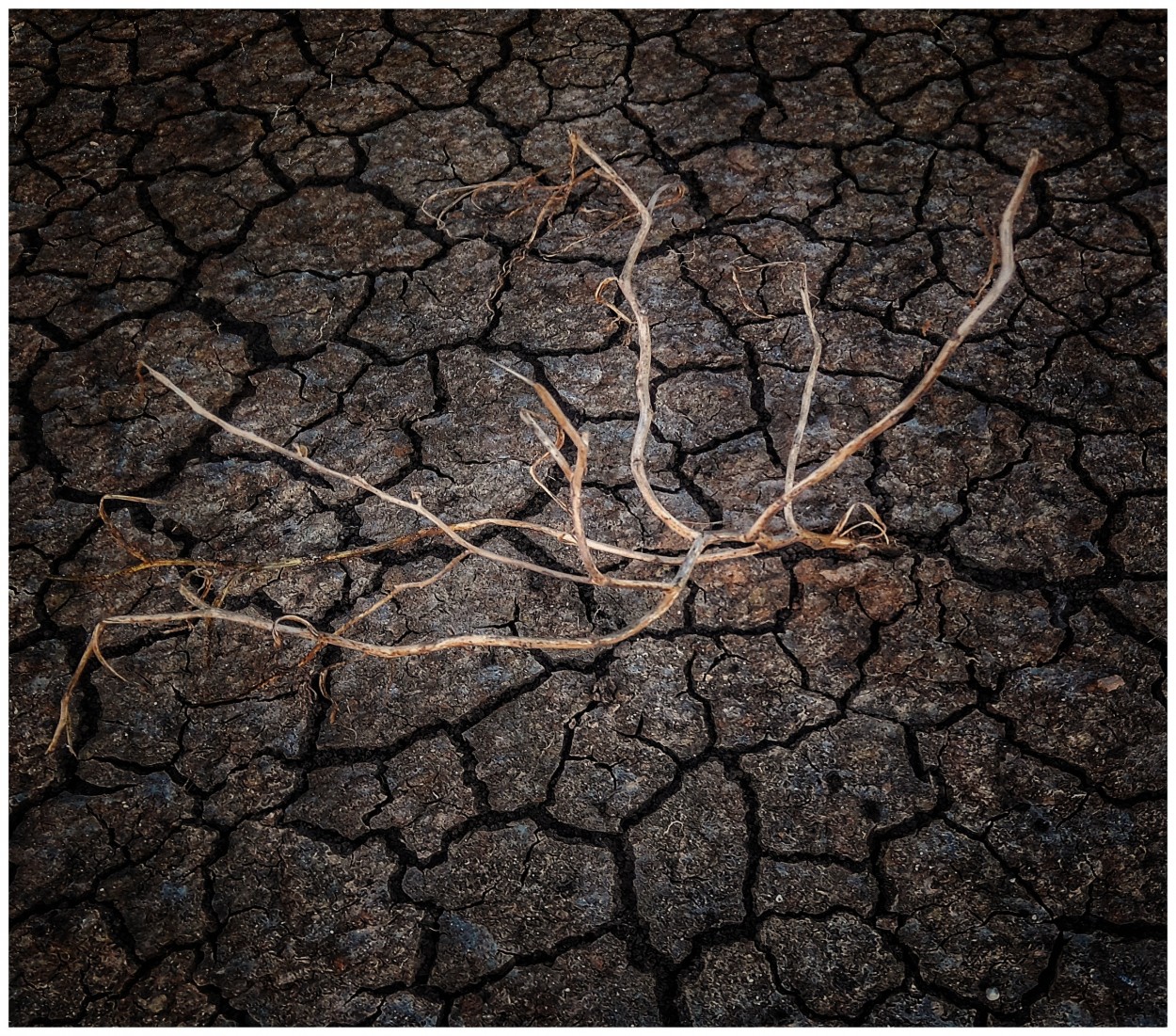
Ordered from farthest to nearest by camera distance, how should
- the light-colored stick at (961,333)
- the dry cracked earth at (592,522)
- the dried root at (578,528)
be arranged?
1. the dry cracked earth at (592,522)
2. the dried root at (578,528)
3. the light-colored stick at (961,333)

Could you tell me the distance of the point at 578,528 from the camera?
1.58 m

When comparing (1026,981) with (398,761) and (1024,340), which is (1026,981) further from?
(1024,340)

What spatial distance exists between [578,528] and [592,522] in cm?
66

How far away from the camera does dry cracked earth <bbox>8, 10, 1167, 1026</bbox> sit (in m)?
1.83

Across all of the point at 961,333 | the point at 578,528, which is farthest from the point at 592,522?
the point at 961,333

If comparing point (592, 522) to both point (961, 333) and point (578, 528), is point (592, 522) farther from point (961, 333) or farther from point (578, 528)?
point (961, 333)

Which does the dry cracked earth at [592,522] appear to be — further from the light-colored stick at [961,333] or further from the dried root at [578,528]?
the light-colored stick at [961,333]

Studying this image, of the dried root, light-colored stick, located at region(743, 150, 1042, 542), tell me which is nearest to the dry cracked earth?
the dried root

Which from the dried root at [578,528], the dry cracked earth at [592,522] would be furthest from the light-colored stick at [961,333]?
the dry cracked earth at [592,522]

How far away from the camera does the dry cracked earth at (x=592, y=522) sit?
6.01 ft

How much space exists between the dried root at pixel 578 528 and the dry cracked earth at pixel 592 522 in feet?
0.19

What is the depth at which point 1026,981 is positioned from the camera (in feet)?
5.73

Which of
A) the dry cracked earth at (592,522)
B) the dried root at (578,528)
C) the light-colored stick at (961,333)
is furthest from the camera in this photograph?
the dry cracked earth at (592,522)

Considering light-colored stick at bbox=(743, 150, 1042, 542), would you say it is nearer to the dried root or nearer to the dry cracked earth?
the dried root
